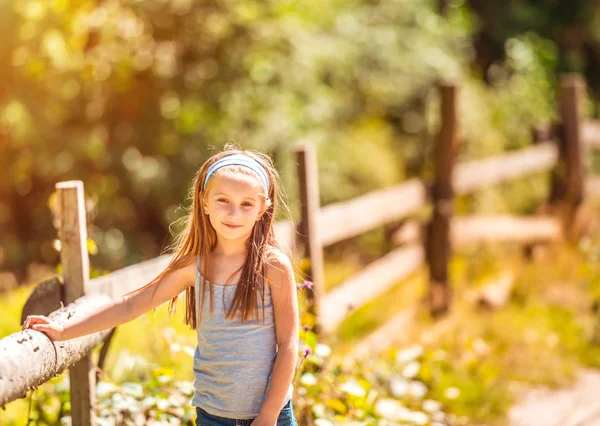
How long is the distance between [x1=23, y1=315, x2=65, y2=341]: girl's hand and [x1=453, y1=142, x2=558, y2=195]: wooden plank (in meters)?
3.92

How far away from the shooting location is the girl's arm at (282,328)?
78.4 inches

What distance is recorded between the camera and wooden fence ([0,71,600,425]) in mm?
2189

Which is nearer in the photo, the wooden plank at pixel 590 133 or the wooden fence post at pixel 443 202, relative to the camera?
the wooden fence post at pixel 443 202

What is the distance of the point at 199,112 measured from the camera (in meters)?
6.43

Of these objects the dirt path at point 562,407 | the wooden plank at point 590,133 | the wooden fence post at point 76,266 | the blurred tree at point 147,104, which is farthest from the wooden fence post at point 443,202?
the wooden fence post at point 76,266

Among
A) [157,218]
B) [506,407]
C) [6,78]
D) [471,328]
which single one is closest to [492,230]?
[471,328]

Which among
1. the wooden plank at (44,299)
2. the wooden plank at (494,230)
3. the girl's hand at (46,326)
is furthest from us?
the wooden plank at (494,230)

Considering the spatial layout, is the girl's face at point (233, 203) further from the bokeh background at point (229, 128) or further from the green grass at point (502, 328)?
the bokeh background at point (229, 128)

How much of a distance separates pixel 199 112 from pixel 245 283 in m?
4.60

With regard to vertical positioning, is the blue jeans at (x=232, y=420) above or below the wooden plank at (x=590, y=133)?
below

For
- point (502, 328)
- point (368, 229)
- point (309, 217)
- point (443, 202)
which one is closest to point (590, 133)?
point (443, 202)

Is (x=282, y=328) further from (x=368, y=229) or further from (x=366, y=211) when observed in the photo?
(x=368, y=229)

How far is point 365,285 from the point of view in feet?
15.1

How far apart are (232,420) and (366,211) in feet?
8.66
